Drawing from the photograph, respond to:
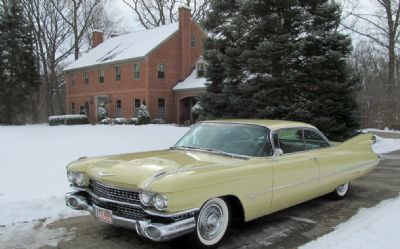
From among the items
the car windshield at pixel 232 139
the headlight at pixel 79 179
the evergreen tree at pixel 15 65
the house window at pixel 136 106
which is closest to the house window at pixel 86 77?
the evergreen tree at pixel 15 65

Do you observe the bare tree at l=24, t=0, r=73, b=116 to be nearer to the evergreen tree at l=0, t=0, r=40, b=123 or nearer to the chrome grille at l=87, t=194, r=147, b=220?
the evergreen tree at l=0, t=0, r=40, b=123

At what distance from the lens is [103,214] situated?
16.2 feet

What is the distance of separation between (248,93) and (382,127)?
1999 centimetres

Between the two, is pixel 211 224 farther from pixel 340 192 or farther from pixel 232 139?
pixel 340 192

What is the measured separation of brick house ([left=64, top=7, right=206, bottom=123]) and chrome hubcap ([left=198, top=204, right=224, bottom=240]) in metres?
27.0

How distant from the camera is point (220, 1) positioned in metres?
17.6

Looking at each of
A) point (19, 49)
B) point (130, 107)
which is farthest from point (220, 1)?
point (19, 49)

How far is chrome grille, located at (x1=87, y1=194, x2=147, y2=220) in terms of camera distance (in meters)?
4.61

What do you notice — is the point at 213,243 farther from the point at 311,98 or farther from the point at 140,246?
the point at 311,98

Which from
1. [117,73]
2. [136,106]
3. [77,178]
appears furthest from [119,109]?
[77,178]

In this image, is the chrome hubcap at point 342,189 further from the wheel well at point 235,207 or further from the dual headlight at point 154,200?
the dual headlight at point 154,200

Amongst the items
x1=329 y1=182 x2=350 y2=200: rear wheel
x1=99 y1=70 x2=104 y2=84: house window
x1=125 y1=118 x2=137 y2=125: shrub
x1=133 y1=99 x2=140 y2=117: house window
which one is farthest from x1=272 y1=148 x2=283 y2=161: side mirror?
x1=99 y1=70 x2=104 y2=84: house window

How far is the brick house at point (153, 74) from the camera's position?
33750 mm

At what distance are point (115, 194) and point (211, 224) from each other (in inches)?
44.3
